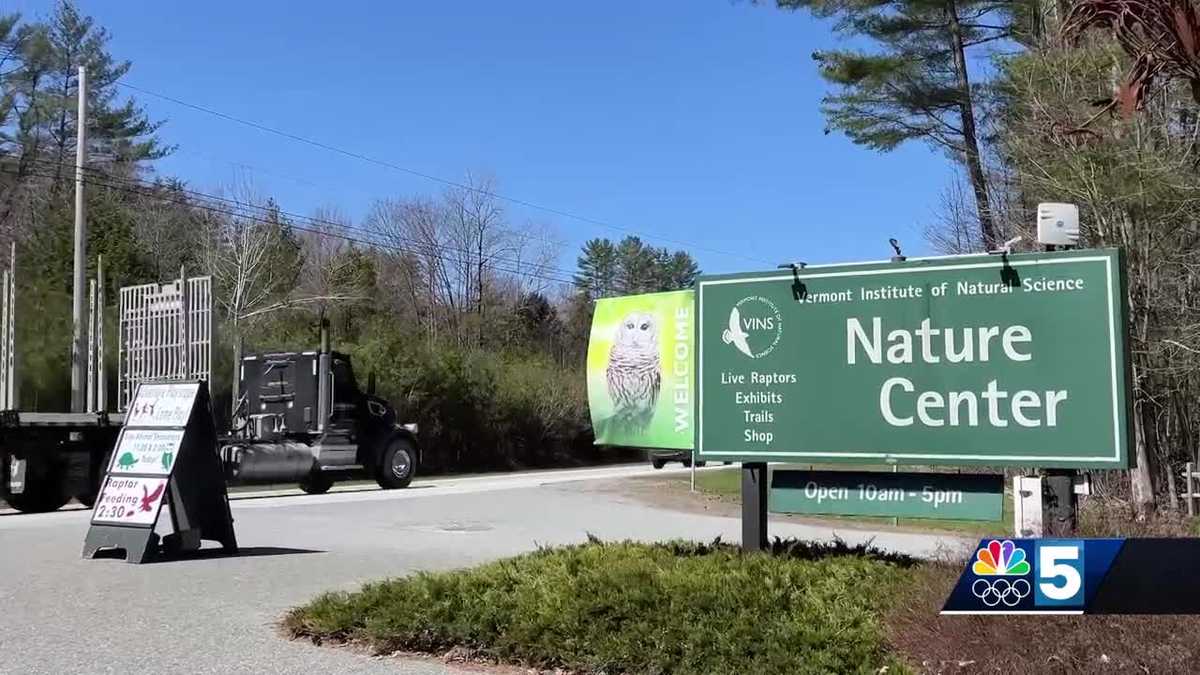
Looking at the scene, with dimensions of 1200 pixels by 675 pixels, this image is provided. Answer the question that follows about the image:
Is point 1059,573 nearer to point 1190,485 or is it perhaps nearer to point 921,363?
point 921,363

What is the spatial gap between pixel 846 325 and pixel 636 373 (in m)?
12.4

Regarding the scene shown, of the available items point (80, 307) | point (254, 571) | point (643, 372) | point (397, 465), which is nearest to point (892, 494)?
point (254, 571)

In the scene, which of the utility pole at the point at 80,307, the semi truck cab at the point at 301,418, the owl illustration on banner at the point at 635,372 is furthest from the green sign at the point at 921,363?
the utility pole at the point at 80,307

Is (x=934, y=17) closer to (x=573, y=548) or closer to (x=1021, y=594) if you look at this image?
(x=573, y=548)

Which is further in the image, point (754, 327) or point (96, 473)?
point (96, 473)

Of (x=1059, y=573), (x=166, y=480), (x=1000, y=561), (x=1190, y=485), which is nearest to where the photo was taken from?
(x=1059, y=573)

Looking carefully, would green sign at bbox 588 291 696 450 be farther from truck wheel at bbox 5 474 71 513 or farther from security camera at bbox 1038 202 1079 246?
security camera at bbox 1038 202 1079 246

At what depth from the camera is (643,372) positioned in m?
20.2

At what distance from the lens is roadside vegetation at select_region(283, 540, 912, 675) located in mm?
6207

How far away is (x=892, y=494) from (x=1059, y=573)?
3427 mm

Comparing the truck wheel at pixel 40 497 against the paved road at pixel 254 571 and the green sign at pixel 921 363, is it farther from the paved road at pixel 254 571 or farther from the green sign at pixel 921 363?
the green sign at pixel 921 363

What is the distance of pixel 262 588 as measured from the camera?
32.1 ft

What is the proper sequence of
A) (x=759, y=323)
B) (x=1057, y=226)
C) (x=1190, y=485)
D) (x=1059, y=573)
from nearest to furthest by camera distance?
(x=1059, y=573) < (x=1057, y=226) < (x=759, y=323) < (x=1190, y=485)

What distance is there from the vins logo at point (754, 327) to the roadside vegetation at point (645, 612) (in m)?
1.45
